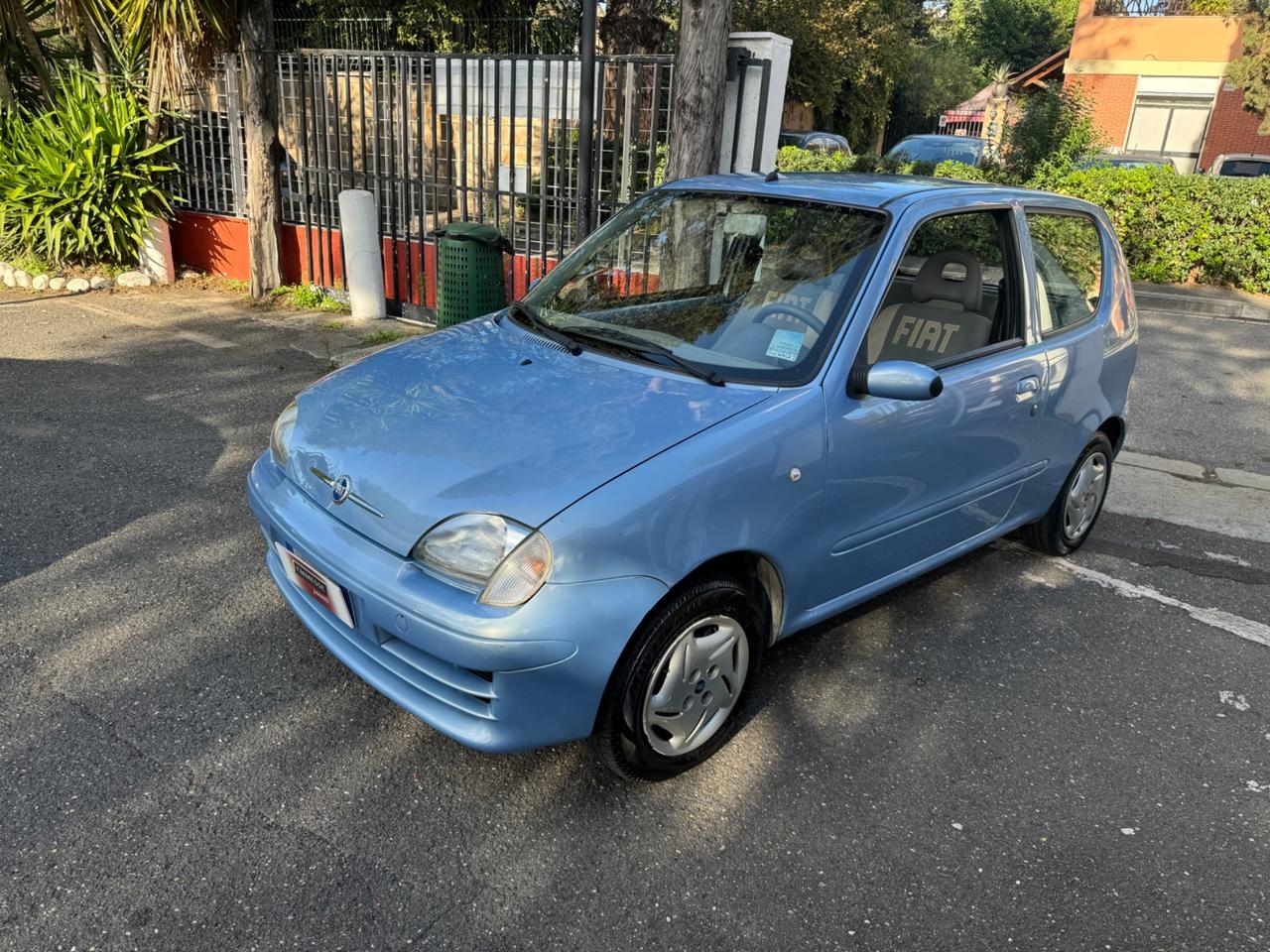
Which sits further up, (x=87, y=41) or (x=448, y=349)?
(x=87, y=41)

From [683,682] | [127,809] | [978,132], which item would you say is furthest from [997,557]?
[978,132]

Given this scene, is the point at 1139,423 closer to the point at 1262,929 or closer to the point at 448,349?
the point at 1262,929

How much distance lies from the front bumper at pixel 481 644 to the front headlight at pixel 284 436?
460mm

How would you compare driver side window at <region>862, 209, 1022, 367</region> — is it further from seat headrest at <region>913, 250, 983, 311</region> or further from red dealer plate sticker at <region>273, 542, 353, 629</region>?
red dealer plate sticker at <region>273, 542, 353, 629</region>

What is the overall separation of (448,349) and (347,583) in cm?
113

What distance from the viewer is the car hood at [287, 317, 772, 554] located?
2611 mm

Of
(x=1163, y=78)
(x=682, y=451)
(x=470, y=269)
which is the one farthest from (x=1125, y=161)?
(x=682, y=451)

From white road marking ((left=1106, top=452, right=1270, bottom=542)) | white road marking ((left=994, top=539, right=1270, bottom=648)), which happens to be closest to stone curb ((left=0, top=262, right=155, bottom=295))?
white road marking ((left=994, top=539, right=1270, bottom=648))

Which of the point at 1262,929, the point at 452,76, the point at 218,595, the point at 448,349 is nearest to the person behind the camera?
the point at 1262,929

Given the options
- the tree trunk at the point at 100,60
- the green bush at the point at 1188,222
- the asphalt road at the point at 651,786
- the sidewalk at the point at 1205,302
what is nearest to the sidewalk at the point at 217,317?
the tree trunk at the point at 100,60

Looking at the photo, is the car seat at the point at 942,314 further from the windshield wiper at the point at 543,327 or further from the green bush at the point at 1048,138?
the green bush at the point at 1048,138

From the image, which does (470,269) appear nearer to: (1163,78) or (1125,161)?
(1125,161)

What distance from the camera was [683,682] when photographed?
282 centimetres

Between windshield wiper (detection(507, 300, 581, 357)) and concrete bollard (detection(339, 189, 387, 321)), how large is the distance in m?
5.04
